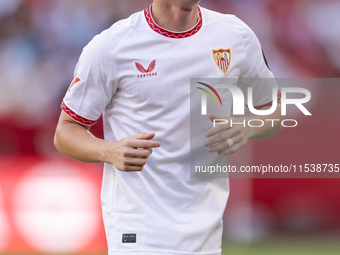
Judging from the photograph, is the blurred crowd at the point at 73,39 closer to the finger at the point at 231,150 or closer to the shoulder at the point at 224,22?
the shoulder at the point at 224,22

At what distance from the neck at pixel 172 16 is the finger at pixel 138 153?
524 millimetres

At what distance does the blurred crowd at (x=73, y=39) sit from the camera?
4379mm

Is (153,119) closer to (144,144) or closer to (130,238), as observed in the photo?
(144,144)

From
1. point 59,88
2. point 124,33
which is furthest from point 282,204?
point 124,33

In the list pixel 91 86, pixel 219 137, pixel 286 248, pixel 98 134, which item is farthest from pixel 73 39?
pixel 219 137

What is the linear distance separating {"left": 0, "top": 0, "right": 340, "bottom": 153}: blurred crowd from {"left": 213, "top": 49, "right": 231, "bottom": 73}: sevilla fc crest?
111 inches

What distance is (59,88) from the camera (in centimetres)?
439

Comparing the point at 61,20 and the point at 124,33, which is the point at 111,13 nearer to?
the point at 61,20

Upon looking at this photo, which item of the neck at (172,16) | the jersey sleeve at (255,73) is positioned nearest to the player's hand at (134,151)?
the neck at (172,16)

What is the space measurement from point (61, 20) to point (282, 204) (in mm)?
2701

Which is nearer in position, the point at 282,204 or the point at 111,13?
the point at 282,204

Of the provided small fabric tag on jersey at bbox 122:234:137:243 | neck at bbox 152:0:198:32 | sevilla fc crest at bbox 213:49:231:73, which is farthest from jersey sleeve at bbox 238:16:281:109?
small fabric tag on jersey at bbox 122:234:137:243

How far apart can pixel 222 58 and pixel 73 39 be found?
116 inches

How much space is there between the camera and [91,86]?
175 cm
